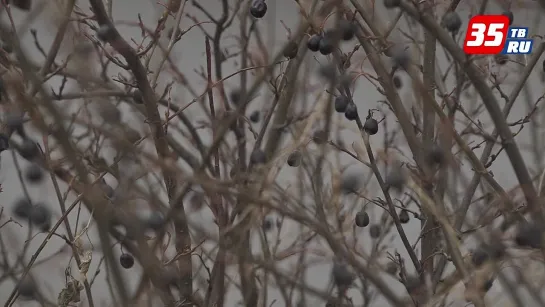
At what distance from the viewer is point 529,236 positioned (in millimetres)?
513

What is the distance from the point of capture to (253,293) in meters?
0.70

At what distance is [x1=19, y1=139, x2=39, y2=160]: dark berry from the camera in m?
0.62

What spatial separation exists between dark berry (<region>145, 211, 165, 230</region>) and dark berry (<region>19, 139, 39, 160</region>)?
7.4 inches

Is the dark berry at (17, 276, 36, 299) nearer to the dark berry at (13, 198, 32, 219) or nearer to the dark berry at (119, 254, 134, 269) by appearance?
the dark berry at (13, 198, 32, 219)

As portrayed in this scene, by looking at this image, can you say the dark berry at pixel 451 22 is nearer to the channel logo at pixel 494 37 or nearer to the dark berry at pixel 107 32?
the channel logo at pixel 494 37

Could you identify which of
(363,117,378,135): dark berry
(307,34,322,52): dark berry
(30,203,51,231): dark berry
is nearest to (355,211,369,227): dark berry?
(363,117,378,135): dark berry

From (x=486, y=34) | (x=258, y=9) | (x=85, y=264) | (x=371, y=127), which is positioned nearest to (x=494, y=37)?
(x=486, y=34)

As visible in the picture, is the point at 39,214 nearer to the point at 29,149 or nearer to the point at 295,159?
the point at 29,149

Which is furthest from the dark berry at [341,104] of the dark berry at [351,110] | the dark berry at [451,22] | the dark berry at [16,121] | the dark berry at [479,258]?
the dark berry at [16,121]

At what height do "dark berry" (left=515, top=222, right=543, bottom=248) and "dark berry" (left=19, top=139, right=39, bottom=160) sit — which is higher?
"dark berry" (left=19, top=139, right=39, bottom=160)

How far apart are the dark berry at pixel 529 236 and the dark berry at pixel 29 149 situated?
0.42m

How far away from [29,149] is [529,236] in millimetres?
442

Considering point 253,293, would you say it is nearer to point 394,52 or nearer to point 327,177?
point 394,52

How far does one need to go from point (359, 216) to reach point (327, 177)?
24 cm
